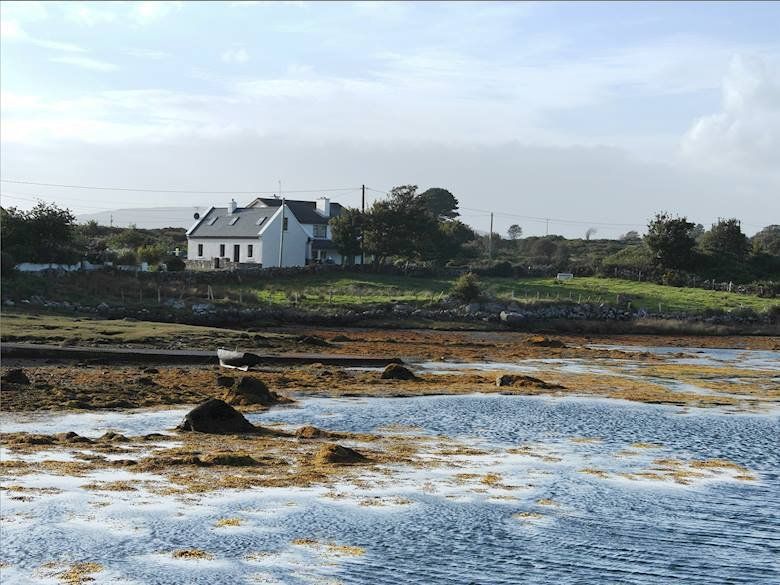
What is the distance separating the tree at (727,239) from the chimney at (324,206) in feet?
128

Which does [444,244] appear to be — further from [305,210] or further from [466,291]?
[466,291]

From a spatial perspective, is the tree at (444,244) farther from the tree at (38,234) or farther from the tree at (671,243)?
the tree at (38,234)

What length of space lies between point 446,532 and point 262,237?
7290 centimetres

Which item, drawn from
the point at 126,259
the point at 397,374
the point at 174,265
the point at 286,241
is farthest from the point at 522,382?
the point at 286,241

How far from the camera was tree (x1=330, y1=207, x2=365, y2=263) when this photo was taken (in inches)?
3438

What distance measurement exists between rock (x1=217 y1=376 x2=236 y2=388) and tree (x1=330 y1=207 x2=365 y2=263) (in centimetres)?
5481

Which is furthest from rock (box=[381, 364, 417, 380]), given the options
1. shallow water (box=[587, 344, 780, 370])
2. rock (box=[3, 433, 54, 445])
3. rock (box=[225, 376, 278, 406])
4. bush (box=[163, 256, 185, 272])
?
bush (box=[163, 256, 185, 272])

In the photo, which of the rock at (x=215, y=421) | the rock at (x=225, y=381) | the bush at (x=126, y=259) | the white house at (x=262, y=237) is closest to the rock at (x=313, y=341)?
the rock at (x=225, y=381)

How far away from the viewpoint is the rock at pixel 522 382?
35.3m

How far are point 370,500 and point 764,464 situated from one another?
1028 centimetres

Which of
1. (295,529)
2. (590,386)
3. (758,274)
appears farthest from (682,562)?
(758,274)

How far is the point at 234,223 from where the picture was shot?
92.9m

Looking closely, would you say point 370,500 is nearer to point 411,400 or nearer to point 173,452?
point 173,452

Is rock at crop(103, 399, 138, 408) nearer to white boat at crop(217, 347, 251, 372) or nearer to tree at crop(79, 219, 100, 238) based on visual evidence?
white boat at crop(217, 347, 251, 372)
